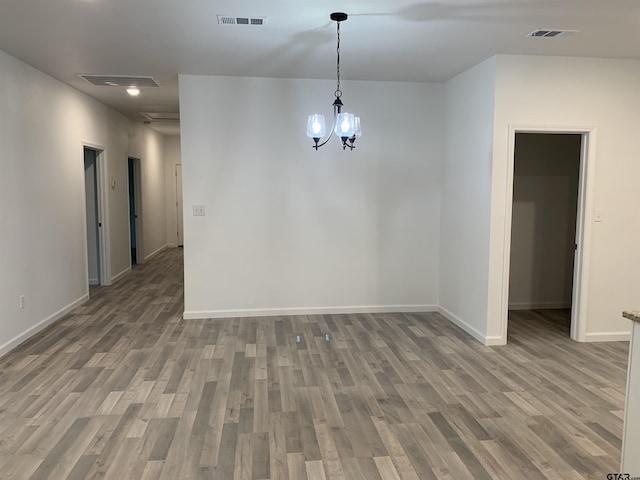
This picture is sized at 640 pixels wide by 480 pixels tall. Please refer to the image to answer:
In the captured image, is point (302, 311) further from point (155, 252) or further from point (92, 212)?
point (155, 252)

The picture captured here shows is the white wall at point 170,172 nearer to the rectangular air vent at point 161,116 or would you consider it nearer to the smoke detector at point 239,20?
the rectangular air vent at point 161,116

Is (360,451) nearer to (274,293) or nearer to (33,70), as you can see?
(274,293)

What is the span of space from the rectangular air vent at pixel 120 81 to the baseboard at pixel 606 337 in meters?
5.31

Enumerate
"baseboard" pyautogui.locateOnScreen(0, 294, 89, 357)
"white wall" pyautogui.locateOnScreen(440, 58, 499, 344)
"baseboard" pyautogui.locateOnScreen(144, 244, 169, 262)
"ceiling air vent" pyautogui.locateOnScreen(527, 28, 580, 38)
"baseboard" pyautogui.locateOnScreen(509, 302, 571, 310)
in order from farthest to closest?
"baseboard" pyautogui.locateOnScreen(144, 244, 169, 262) → "baseboard" pyautogui.locateOnScreen(509, 302, 571, 310) → "white wall" pyautogui.locateOnScreen(440, 58, 499, 344) → "baseboard" pyautogui.locateOnScreen(0, 294, 89, 357) → "ceiling air vent" pyautogui.locateOnScreen(527, 28, 580, 38)

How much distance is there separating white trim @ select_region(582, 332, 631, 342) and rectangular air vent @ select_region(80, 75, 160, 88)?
17.4ft

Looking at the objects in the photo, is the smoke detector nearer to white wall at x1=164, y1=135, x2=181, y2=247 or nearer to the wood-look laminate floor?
the wood-look laminate floor

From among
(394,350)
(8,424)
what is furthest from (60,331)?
(394,350)

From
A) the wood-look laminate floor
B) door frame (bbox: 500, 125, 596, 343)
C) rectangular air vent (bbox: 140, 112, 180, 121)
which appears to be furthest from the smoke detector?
rectangular air vent (bbox: 140, 112, 180, 121)

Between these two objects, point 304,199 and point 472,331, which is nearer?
point 472,331

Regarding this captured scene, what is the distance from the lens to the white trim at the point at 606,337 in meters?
4.62

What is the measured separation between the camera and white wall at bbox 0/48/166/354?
167 inches

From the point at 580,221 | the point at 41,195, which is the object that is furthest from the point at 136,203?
the point at 580,221

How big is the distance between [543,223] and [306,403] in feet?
13.1

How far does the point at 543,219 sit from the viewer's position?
226 inches
